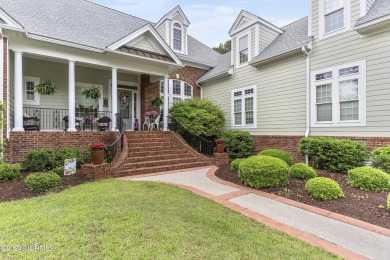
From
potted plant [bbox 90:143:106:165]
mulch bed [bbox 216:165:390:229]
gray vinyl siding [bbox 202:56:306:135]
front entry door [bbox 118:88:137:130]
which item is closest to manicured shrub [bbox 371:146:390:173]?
mulch bed [bbox 216:165:390:229]

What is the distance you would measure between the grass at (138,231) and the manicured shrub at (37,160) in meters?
2.68

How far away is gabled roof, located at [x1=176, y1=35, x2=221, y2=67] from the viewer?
14.7 metres

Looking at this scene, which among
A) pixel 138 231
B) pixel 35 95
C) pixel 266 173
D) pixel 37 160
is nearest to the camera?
pixel 138 231

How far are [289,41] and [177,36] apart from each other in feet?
24.7

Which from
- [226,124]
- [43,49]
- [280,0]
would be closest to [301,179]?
[226,124]

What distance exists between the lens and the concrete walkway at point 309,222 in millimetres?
3002

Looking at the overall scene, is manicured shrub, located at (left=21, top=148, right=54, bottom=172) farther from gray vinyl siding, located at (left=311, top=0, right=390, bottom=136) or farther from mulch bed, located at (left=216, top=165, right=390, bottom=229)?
gray vinyl siding, located at (left=311, top=0, right=390, bottom=136)

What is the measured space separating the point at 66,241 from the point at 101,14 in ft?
44.0

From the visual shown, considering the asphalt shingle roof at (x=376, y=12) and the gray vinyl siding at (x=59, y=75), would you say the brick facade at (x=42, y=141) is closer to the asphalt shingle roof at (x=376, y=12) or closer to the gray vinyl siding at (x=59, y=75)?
the gray vinyl siding at (x=59, y=75)

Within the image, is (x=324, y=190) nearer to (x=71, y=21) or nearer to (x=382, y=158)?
(x=382, y=158)

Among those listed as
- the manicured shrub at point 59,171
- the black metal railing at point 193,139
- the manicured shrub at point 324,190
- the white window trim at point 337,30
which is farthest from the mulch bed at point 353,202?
the white window trim at point 337,30

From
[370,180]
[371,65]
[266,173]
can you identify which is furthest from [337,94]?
[266,173]

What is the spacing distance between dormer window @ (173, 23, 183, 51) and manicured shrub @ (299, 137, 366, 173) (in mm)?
10142

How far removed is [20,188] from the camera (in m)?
5.50
